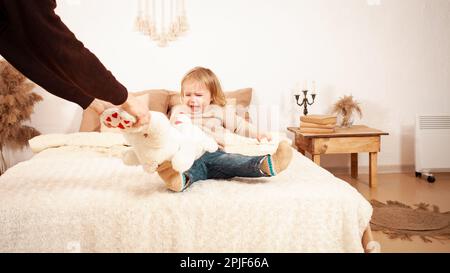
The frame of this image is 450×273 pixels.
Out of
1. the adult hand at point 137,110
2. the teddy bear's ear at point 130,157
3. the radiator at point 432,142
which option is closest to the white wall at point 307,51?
the radiator at point 432,142

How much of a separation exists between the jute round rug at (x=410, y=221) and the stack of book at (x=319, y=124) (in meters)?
0.66

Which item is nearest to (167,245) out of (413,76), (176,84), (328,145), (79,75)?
(79,75)

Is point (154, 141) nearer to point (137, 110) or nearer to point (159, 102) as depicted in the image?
point (137, 110)

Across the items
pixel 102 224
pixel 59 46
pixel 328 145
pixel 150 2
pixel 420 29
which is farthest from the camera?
pixel 420 29

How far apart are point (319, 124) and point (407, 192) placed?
2.85ft

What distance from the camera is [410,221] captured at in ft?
7.84

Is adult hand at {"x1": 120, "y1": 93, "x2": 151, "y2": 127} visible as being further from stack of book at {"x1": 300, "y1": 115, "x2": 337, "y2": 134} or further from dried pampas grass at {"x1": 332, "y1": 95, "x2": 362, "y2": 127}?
dried pampas grass at {"x1": 332, "y1": 95, "x2": 362, "y2": 127}

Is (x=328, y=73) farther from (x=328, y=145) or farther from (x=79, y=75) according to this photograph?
(x=79, y=75)

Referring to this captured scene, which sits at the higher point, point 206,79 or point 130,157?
point 206,79

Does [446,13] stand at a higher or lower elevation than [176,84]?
higher

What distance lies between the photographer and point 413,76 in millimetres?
3748

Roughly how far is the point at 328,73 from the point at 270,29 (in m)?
0.68

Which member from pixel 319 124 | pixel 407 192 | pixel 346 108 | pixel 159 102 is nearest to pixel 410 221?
pixel 407 192

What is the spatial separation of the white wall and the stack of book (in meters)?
0.62
